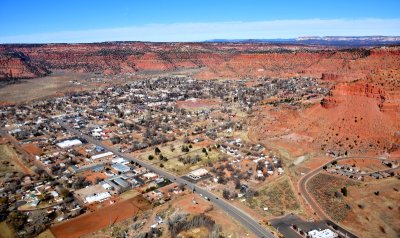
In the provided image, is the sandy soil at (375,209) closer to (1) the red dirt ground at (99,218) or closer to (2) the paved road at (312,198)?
(2) the paved road at (312,198)

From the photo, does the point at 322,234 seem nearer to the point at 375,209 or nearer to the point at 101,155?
the point at 375,209

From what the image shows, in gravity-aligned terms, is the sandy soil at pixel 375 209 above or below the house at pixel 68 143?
above

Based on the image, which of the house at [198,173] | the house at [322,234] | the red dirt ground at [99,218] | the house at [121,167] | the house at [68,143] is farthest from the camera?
the house at [68,143]

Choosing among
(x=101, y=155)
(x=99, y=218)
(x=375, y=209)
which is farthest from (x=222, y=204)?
(x=101, y=155)

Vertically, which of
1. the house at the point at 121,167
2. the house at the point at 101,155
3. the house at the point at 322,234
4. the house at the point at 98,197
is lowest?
the house at the point at 101,155

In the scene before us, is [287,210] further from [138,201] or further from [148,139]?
[148,139]

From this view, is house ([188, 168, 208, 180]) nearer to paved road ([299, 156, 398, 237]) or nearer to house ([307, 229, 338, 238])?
paved road ([299, 156, 398, 237])

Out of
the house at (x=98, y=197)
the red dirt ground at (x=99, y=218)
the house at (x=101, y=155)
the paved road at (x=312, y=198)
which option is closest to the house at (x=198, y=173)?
the red dirt ground at (x=99, y=218)

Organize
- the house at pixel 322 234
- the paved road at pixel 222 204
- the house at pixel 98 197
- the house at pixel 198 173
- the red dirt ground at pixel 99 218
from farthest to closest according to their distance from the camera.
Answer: the house at pixel 198 173, the house at pixel 98 197, the red dirt ground at pixel 99 218, the paved road at pixel 222 204, the house at pixel 322 234

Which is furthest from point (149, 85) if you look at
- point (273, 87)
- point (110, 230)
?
point (110, 230)
